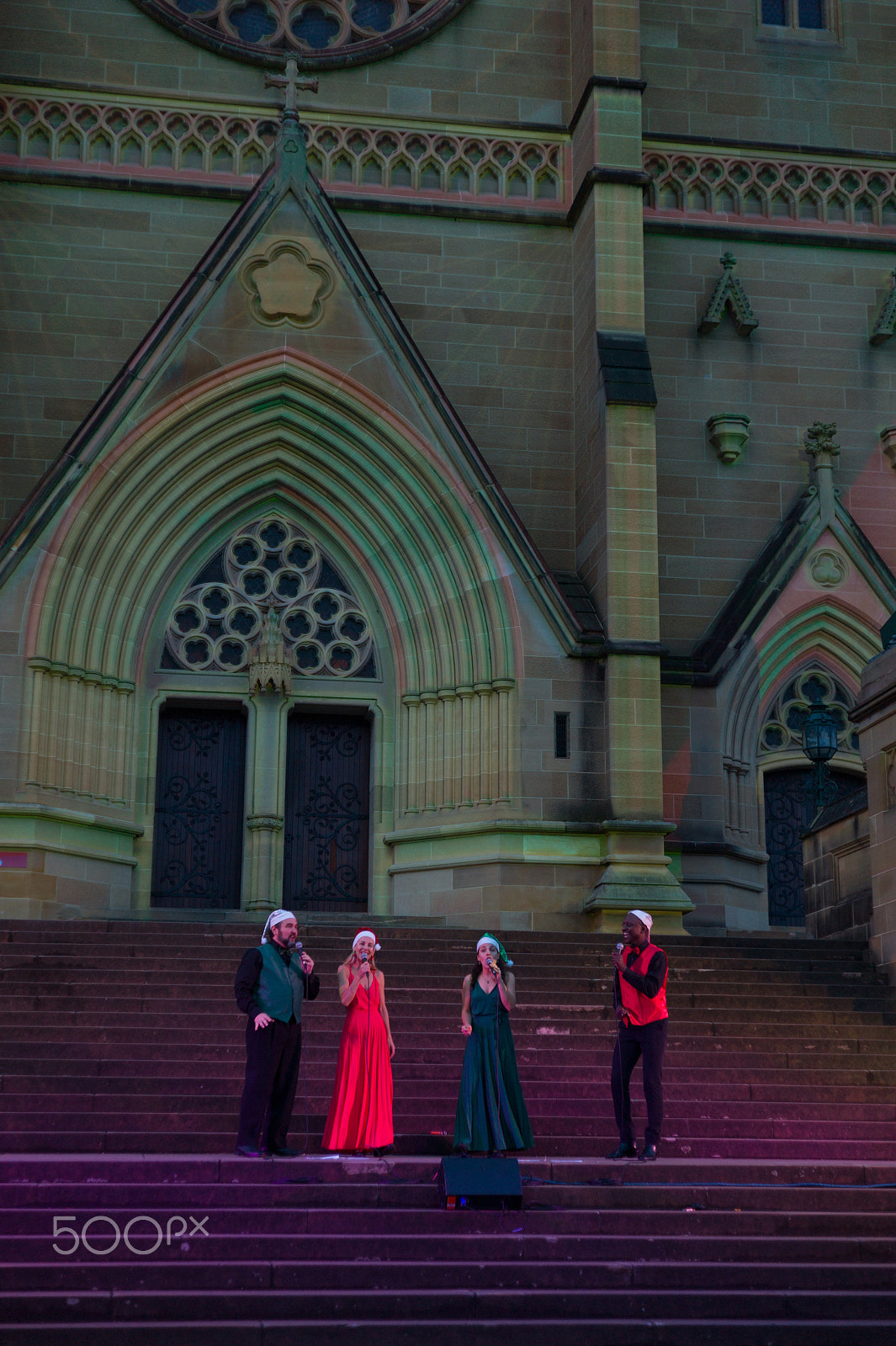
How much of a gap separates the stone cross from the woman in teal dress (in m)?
11.5

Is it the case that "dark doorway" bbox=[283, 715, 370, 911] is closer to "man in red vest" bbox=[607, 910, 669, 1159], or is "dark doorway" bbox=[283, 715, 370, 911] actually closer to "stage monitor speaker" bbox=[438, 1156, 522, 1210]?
"man in red vest" bbox=[607, 910, 669, 1159]

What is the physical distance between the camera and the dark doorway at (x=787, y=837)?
63.8ft

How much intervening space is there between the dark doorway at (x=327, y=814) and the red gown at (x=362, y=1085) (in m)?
8.33

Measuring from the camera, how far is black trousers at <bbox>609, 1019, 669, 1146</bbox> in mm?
9805

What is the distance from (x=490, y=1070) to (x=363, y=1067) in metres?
0.74

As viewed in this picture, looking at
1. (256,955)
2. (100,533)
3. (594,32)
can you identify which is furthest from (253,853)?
(594,32)

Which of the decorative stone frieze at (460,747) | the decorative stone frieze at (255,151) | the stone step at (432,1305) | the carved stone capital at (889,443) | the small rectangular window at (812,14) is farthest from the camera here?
the small rectangular window at (812,14)

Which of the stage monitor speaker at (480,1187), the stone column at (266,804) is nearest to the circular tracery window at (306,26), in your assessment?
the stone column at (266,804)

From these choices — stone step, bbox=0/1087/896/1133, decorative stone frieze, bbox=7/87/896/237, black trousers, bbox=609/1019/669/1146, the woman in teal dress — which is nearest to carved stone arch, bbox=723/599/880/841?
decorative stone frieze, bbox=7/87/896/237

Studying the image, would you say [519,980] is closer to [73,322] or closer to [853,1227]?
[853,1227]

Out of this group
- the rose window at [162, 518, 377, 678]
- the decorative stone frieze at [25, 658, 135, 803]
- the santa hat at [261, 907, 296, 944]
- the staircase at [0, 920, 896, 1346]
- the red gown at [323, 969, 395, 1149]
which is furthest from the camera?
the rose window at [162, 518, 377, 678]

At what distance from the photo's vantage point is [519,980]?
13391 mm

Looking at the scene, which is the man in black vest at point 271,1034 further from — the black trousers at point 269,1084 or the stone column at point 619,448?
the stone column at point 619,448

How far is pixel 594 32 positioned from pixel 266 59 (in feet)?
12.5
